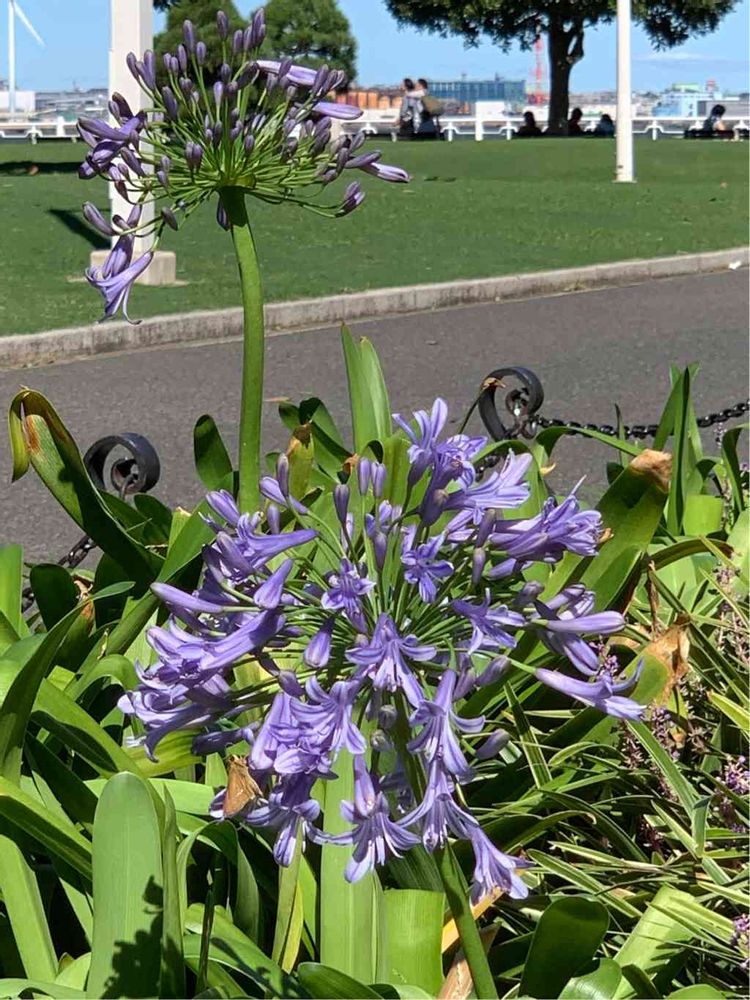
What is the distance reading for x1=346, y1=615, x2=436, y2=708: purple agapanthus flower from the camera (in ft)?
3.83

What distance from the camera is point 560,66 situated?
1811 inches

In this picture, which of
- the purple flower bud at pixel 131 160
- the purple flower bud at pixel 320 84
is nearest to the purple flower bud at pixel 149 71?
the purple flower bud at pixel 131 160

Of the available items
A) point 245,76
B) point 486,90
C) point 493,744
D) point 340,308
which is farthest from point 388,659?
point 486,90

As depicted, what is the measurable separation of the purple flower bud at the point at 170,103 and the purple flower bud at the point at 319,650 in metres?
0.87

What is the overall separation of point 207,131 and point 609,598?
875 millimetres

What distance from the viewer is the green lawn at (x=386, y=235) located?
9.94 metres

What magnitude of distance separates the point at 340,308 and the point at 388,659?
8580 millimetres

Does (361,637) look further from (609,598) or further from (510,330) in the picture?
(510,330)

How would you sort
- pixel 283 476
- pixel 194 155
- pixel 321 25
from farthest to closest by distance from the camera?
1. pixel 321 25
2. pixel 194 155
3. pixel 283 476

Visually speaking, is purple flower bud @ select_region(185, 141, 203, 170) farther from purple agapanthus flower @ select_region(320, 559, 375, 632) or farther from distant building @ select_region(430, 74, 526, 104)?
distant building @ select_region(430, 74, 526, 104)

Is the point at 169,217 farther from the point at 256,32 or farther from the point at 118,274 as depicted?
the point at 256,32

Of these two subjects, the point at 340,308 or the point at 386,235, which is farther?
the point at 386,235

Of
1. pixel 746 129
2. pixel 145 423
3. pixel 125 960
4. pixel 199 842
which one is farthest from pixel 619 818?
pixel 746 129

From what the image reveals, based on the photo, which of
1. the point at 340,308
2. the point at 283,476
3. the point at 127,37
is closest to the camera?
the point at 283,476
